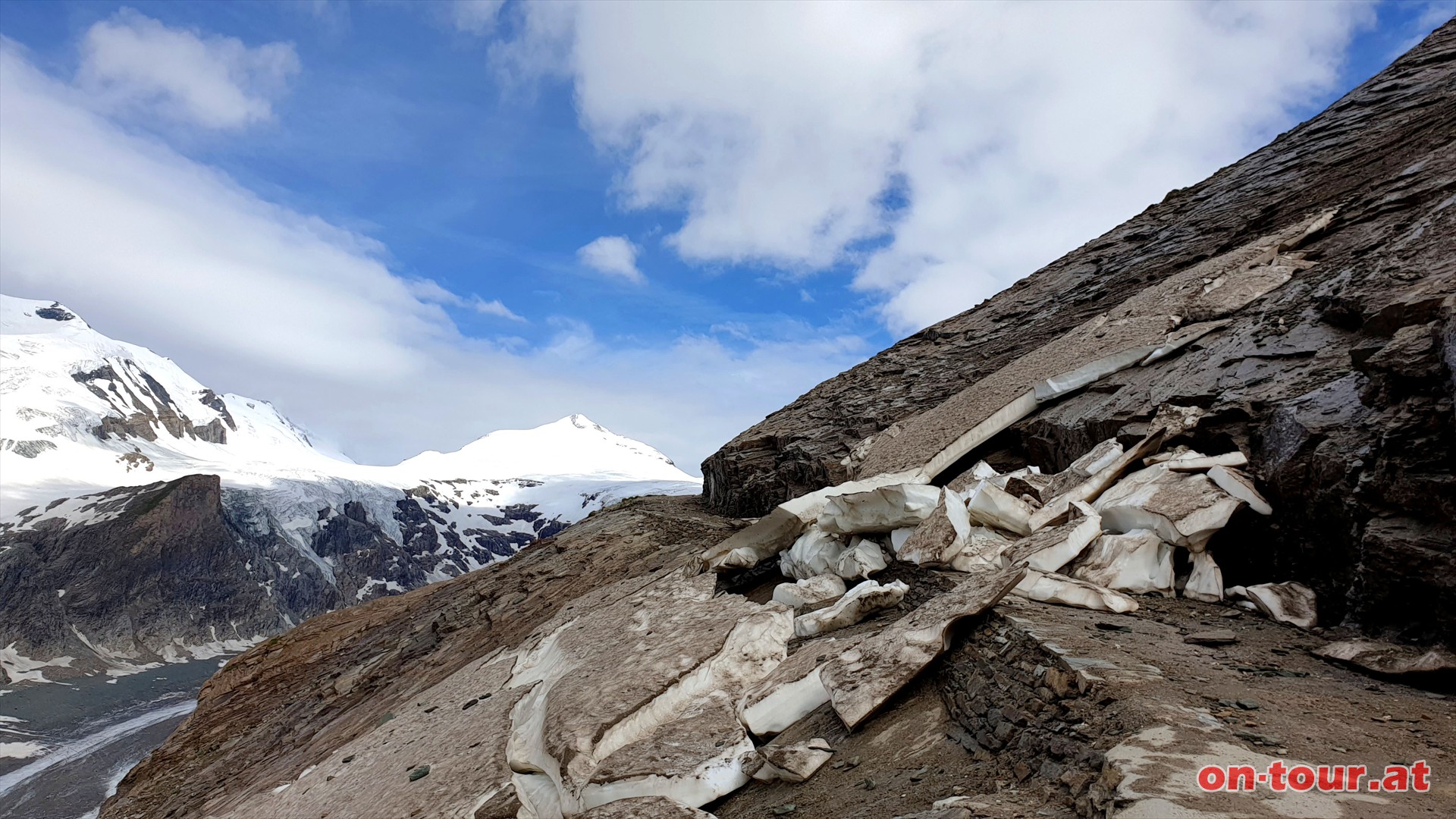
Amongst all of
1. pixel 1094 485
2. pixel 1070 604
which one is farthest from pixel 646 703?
pixel 1094 485

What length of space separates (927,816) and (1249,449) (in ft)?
18.0

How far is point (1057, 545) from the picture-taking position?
20.6ft

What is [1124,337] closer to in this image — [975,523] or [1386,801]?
[975,523]

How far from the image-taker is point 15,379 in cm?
13175

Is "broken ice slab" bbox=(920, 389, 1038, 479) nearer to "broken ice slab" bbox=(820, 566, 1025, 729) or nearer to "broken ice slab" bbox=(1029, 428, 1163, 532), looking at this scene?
"broken ice slab" bbox=(1029, 428, 1163, 532)

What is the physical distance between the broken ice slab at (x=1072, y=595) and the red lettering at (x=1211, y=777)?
268 cm

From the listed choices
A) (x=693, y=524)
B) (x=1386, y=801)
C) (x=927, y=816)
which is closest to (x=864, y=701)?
(x=927, y=816)

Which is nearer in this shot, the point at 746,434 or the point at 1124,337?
the point at 1124,337

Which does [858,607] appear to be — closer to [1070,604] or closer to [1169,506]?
[1070,604]

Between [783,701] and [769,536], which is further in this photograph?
[769,536]

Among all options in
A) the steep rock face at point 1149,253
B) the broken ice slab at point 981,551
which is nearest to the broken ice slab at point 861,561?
the broken ice slab at point 981,551

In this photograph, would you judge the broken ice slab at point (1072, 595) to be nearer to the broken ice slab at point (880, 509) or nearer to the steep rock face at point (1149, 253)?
the broken ice slab at point (880, 509)

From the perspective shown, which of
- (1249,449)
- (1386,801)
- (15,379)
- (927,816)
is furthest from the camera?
(15,379)

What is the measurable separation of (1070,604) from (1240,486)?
6.74 ft
